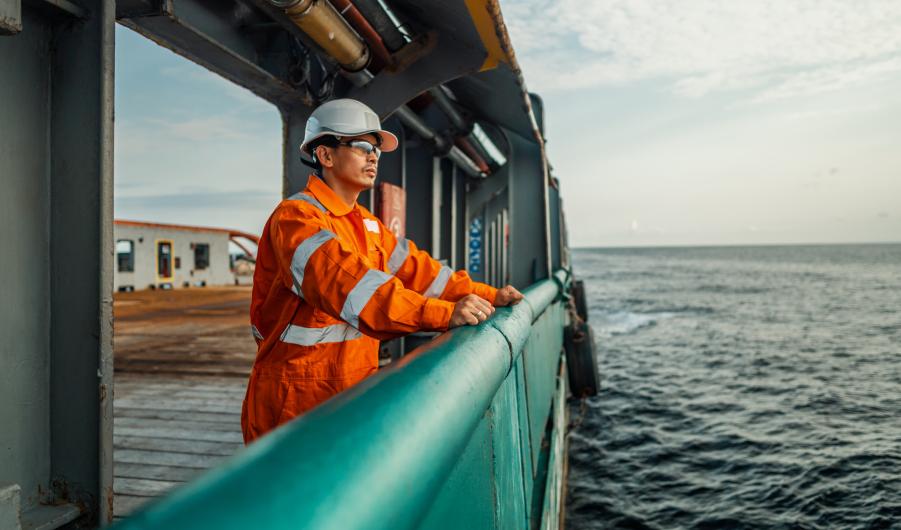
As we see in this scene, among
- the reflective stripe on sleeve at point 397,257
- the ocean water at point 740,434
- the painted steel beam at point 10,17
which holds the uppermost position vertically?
the painted steel beam at point 10,17

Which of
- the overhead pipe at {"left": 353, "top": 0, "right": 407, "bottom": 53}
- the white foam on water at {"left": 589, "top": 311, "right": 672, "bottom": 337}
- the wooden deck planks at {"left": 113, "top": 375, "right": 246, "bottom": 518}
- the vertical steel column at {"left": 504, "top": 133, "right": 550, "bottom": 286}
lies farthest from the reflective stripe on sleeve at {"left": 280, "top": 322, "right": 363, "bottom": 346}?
the white foam on water at {"left": 589, "top": 311, "right": 672, "bottom": 337}

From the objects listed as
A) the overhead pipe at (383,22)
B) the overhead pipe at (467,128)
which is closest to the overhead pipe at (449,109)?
the overhead pipe at (467,128)

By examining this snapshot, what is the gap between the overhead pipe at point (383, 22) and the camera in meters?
3.52

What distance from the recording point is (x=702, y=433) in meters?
8.87

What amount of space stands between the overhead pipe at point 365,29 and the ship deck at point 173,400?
2.91m

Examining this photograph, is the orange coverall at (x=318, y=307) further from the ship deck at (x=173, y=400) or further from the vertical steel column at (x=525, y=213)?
the vertical steel column at (x=525, y=213)

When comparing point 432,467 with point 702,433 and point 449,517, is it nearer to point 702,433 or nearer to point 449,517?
point 449,517

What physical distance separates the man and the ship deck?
1843 millimetres

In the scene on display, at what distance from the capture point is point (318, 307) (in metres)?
1.83

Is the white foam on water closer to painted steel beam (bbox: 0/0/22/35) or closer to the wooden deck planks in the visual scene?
the wooden deck planks

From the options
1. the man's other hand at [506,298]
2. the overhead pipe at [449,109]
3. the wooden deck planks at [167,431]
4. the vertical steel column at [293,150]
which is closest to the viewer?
the man's other hand at [506,298]

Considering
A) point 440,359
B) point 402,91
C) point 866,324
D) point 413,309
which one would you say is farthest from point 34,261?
point 866,324

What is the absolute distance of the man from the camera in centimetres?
176

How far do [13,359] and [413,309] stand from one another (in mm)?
1283
